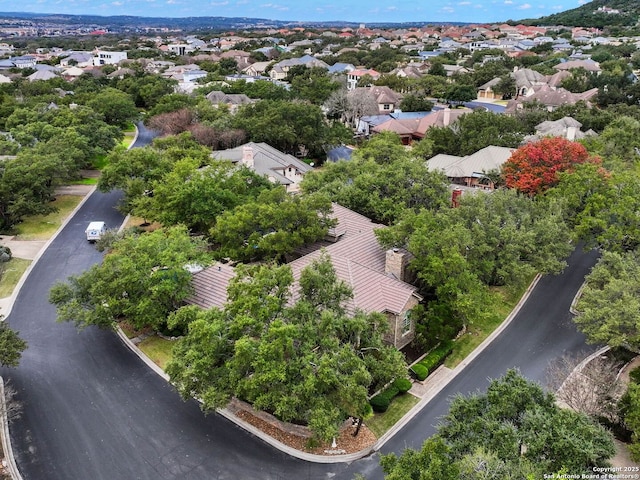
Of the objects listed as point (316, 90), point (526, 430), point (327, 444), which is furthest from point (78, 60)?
point (526, 430)

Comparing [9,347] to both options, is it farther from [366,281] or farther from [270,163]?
[270,163]

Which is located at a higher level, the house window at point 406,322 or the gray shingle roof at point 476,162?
the gray shingle roof at point 476,162

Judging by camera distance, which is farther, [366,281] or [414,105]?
[414,105]

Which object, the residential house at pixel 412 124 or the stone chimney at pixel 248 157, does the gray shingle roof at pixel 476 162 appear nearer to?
the stone chimney at pixel 248 157

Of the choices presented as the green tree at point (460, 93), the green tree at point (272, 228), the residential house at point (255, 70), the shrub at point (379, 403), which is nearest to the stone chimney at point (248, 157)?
the green tree at point (272, 228)

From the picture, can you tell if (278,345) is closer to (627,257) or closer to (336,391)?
(336,391)

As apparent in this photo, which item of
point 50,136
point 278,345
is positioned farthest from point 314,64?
point 278,345
